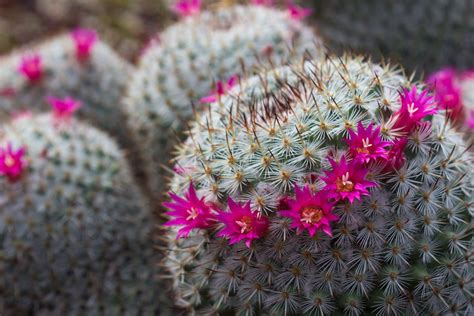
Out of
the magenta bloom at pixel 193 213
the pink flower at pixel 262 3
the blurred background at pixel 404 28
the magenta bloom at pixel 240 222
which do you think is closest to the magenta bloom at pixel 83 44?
the blurred background at pixel 404 28

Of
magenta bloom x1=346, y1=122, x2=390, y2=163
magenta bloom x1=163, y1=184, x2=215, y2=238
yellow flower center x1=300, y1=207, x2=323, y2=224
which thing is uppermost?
magenta bloom x1=346, y1=122, x2=390, y2=163

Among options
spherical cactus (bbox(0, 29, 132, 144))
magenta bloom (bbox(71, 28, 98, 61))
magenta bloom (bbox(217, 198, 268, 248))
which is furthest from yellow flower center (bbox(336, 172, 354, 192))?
magenta bloom (bbox(71, 28, 98, 61))

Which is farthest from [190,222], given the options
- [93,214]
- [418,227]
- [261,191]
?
[93,214]

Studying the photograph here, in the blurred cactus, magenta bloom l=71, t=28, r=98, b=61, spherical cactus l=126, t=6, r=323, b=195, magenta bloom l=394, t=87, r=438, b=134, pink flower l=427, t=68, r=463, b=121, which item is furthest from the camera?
the blurred cactus

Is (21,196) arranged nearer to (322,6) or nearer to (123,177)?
(123,177)

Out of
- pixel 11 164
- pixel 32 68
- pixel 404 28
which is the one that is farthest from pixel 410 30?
pixel 11 164

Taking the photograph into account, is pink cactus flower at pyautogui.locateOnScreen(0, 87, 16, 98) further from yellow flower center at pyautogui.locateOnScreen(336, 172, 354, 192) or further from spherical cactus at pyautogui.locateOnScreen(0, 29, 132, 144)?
yellow flower center at pyautogui.locateOnScreen(336, 172, 354, 192)

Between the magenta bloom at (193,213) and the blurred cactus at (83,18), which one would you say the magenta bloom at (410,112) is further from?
the blurred cactus at (83,18)
